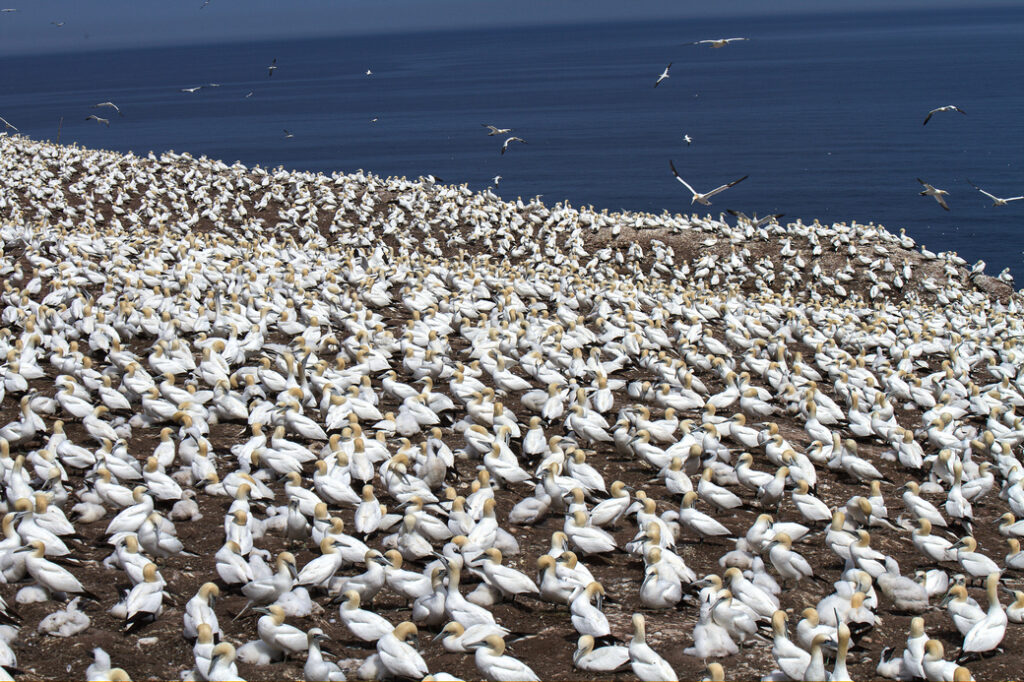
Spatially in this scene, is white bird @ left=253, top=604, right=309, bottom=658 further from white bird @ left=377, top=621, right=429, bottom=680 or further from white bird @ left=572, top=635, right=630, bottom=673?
white bird @ left=572, top=635, right=630, bottom=673

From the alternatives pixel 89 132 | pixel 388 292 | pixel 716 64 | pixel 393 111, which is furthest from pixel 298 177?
pixel 716 64

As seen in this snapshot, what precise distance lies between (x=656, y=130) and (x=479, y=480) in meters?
81.8

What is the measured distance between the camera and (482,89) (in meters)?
128

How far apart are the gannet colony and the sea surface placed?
25663 millimetres

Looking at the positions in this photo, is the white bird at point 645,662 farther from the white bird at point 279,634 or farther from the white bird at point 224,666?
the white bird at point 224,666

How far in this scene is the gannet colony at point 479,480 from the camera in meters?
6.93

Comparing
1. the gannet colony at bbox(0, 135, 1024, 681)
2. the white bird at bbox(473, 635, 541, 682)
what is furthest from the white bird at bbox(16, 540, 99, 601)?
the white bird at bbox(473, 635, 541, 682)

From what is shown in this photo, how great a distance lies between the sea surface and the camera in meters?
56.9

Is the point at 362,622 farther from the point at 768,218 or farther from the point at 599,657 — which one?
the point at 768,218

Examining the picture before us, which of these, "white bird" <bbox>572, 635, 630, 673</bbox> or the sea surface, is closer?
"white bird" <bbox>572, 635, 630, 673</bbox>

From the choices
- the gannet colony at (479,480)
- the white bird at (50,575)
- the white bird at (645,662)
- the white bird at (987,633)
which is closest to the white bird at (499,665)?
the gannet colony at (479,480)

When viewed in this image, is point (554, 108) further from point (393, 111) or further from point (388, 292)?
point (388, 292)

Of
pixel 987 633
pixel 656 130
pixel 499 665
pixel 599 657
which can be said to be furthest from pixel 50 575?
pixel 656 130

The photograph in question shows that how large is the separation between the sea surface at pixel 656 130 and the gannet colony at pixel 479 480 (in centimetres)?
2566
